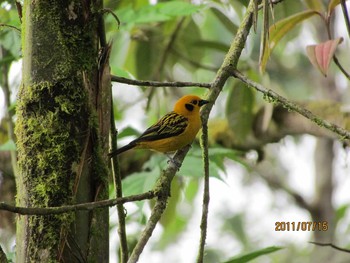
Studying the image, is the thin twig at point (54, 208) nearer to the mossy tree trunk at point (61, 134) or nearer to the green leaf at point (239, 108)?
the mossy tree trunk at point (61, 134)

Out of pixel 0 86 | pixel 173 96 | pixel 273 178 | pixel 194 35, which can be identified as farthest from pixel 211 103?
pixel 273 178

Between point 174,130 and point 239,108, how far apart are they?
1051 mm

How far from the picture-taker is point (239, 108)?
493cm

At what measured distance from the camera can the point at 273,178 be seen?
9172mm

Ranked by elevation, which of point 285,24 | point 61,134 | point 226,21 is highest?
point 226,21

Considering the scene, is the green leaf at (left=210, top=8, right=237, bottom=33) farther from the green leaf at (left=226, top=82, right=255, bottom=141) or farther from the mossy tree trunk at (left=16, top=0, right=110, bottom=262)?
the mossy tree trunk at (left=16, top=0, right=110, bottom=262)

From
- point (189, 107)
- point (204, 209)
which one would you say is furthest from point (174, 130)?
point (204, 209)

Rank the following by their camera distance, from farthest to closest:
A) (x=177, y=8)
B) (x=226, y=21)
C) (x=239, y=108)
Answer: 1. (x=239, y=108)
2. (x=226, y=21)
3. (x=177, y=8)

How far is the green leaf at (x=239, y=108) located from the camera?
4.94 m

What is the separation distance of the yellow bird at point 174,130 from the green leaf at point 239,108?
767mm

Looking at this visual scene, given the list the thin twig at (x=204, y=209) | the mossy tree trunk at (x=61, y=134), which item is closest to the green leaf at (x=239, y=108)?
the thin twig at (x=204, y=209)

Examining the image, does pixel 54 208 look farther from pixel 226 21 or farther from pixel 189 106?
pixel 226 21

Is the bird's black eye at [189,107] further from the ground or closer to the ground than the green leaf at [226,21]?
closer to the ground

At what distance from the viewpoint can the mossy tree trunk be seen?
Result: 6.33 feet
